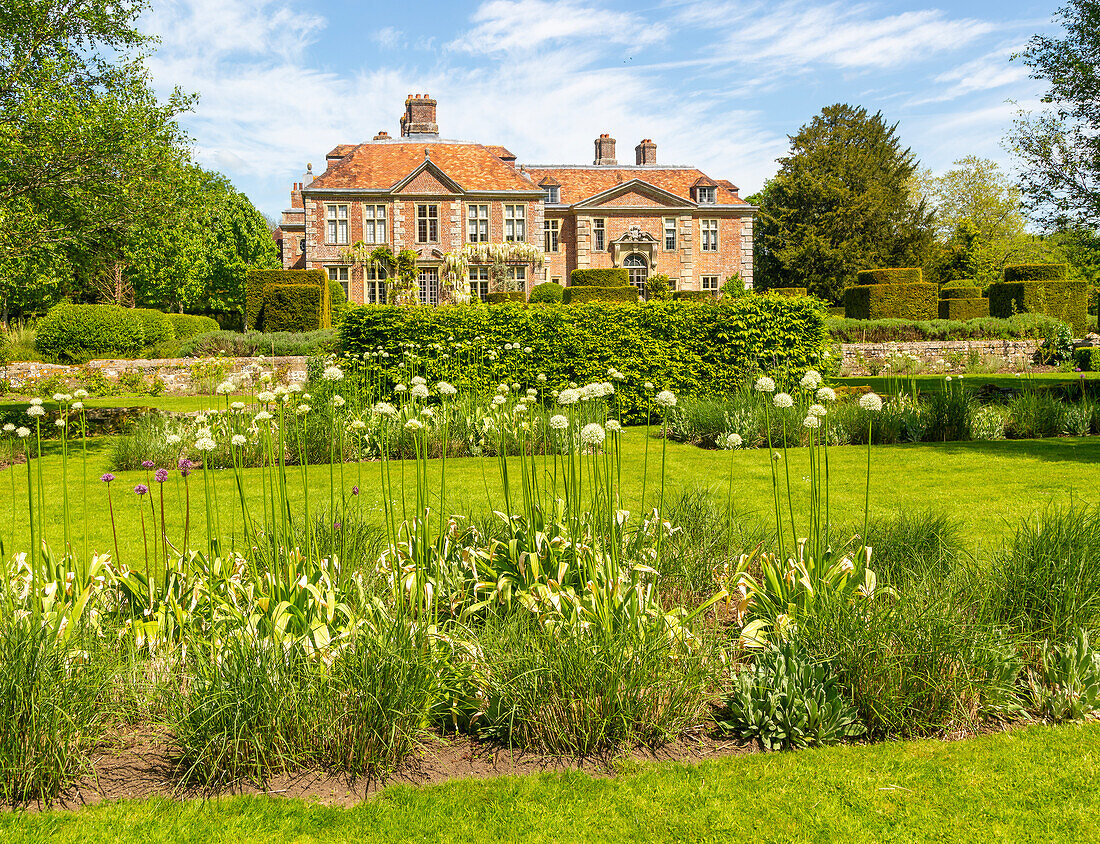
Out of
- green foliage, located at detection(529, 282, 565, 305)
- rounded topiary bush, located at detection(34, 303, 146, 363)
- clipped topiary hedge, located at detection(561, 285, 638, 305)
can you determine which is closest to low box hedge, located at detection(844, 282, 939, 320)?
clipped topiary hedge, located at detection(561, 285, 638, 305)

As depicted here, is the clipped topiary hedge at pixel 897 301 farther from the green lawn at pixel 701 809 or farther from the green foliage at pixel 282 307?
the green lawn at pixel 701 809

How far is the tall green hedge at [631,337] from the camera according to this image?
34.9ft

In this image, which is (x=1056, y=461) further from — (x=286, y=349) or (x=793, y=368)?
(x=286, y=349)

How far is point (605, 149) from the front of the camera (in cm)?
4484

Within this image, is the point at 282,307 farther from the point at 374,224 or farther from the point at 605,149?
the point at 605,149

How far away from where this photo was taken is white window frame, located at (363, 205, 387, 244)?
3734cm

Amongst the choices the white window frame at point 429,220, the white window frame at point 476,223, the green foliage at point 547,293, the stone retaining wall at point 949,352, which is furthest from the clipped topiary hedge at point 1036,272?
the white window frame at point 429,220

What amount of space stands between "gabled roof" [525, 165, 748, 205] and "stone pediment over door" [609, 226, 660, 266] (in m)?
2.93

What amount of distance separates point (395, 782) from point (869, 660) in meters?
1.70

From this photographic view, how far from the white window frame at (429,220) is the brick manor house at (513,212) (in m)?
0.05

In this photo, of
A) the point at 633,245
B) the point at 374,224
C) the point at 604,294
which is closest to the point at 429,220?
the point at 374,224

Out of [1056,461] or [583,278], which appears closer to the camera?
[1056,461]

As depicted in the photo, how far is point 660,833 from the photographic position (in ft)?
7.50

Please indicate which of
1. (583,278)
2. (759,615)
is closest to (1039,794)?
(759,615)
